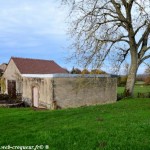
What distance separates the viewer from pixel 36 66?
48969 millimetres

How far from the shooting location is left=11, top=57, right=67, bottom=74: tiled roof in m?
46.1

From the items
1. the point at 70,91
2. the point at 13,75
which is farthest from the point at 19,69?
the point at 70,91

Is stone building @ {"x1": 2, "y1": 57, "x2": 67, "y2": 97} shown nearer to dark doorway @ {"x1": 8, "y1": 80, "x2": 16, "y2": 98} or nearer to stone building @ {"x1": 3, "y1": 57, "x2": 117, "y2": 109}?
dark doorway @ {"x1": 8, "y1": 80, "x2": 16, "y2": 98}

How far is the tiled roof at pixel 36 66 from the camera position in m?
46.1

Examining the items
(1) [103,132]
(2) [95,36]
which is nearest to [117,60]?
(2) [95,36]

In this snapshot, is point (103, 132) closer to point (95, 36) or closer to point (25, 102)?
point (95, 36)

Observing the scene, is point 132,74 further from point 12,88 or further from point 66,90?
point 12,88

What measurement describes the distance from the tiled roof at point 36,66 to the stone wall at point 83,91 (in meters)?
12.9

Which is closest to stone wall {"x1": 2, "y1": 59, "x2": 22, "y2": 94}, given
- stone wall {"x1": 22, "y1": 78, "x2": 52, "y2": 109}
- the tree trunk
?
stone wall {"x1": 22, "y1": 78, "x2": 52, "y2": 109}

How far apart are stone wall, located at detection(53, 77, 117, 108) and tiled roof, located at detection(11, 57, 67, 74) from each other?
12.9 metres

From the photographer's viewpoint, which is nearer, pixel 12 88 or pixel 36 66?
pixel 12 88

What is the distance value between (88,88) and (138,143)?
26.7 m

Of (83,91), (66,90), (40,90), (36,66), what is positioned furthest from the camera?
(36,66)

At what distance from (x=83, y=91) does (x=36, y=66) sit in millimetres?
16029
